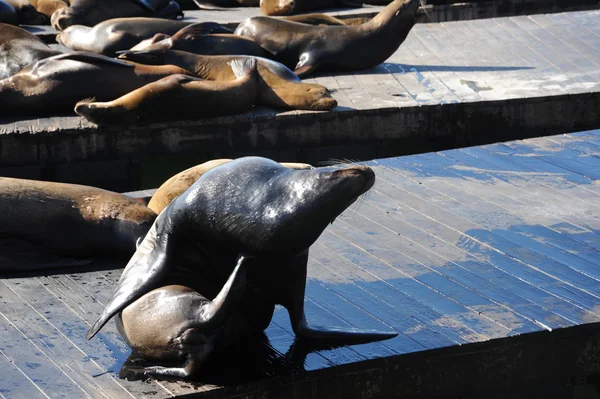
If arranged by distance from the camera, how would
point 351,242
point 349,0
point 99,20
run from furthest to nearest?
point 349,0 < point 99,20 < point 351,242

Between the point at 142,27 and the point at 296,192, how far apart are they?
274 inches

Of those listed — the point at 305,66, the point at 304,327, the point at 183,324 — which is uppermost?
the point at 183,324

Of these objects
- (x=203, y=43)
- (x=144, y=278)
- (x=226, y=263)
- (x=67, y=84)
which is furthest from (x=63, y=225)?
(x=203, y=43)

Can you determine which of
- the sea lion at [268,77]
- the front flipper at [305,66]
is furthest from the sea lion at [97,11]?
the sea lion at [268,77]

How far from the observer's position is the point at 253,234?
370 centimetres

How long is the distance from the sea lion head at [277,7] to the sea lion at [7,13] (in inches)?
111

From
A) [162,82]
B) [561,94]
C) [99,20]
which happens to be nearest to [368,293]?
[162,82]

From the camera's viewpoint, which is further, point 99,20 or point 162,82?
point 99,20

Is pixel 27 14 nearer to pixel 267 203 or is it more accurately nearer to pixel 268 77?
pixel 268 77

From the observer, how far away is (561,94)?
29.1 ft

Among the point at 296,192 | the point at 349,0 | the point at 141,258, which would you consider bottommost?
the point at 349,0

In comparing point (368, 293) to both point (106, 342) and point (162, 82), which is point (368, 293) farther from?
point (162, 82)

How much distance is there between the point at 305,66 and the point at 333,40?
40 centimetres

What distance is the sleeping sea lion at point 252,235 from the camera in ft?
11.9
